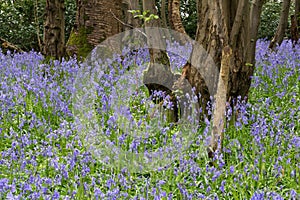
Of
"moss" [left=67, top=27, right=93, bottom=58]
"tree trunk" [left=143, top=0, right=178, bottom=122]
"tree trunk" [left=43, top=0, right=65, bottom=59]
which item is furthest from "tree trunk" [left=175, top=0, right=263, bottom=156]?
"moss" [left=67, top=27, right=93, bottom=58]

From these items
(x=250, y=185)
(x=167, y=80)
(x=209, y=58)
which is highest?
(x=209, y=58)

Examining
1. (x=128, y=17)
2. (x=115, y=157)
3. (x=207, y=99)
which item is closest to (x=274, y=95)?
(x=207, y=99)

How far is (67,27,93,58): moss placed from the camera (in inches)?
301

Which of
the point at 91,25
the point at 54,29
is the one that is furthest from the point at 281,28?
the point at 54,29

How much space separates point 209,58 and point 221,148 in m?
1.17

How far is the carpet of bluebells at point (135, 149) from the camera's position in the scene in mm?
3258

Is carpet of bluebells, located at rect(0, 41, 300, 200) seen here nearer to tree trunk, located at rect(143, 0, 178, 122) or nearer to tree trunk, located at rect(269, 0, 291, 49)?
tree trunk, located at rect(143, 0, 178, 122)

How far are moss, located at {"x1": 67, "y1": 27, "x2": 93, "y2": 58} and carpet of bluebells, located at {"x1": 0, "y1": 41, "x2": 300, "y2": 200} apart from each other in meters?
2.15

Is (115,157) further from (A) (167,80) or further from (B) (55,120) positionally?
(A) (167,80)

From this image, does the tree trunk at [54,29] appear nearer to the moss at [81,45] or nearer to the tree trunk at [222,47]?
the moss at [81,45]

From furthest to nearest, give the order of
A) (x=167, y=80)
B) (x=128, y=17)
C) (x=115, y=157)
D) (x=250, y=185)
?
1. (x=128, y=17)
2. (x=167, y=80)
3. (x=115, y=157)
4. (x=250, y=185)

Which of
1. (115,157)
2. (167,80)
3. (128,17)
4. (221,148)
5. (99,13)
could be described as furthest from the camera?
(128,17)

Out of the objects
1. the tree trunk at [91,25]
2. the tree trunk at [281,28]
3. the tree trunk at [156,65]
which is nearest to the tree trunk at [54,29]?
the tree trunk at [91,25]

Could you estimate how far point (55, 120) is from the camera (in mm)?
4738
